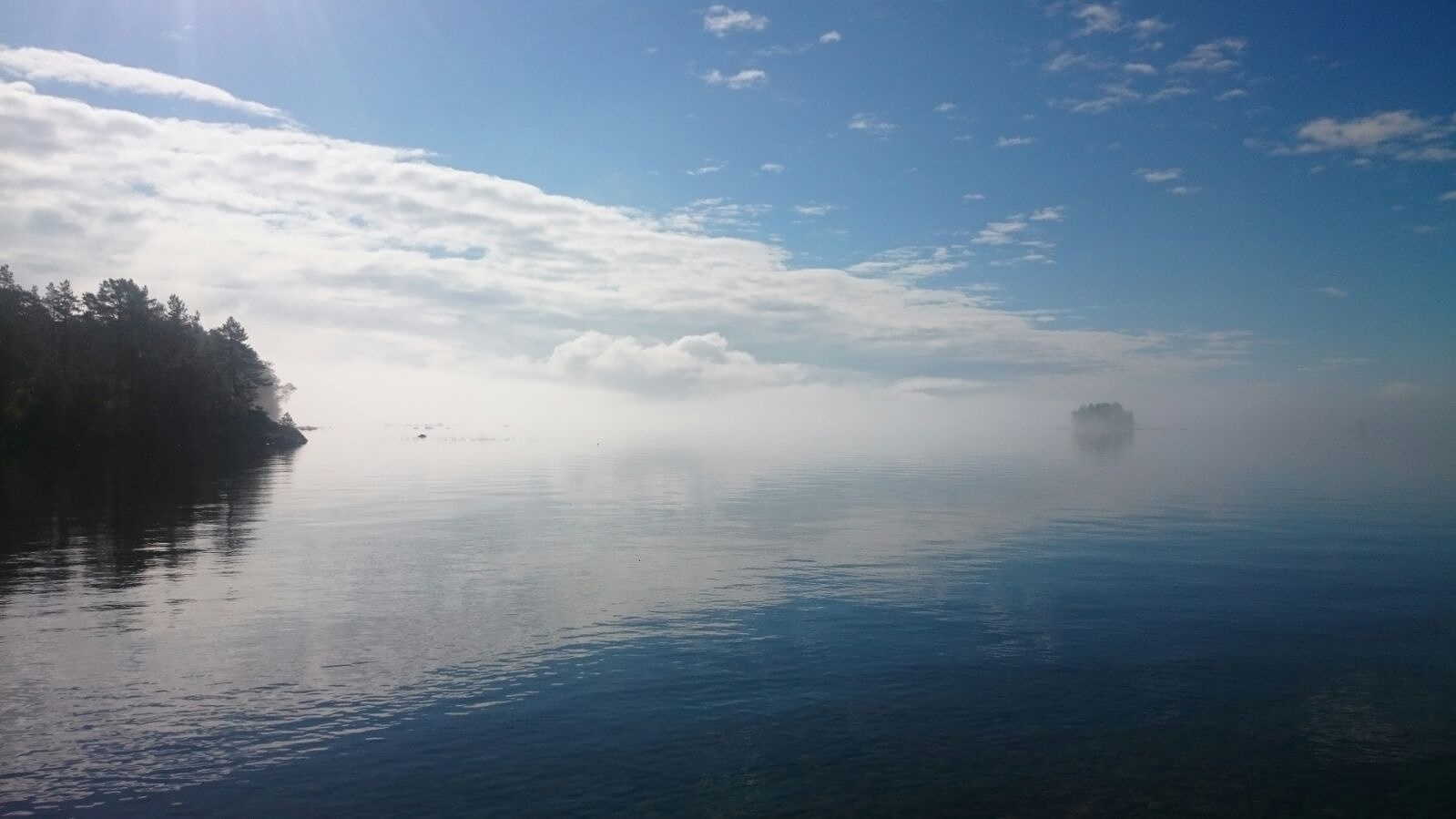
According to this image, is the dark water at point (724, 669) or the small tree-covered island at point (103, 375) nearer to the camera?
the dark water at point (724, 669)

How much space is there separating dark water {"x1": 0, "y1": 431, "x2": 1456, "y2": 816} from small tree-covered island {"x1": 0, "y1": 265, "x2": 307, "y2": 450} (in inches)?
3751

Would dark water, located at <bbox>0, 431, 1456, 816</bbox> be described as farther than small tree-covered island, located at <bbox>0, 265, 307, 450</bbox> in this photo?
No

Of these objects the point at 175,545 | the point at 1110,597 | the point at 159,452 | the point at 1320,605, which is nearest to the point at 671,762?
the point at 1110,597

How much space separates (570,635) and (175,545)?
120ft

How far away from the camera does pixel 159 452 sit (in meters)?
166

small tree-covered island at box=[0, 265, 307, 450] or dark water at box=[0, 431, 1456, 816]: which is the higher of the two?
small tree-covered island at box=[0, 265, 307, 450]

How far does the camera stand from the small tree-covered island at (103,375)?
5699 inches

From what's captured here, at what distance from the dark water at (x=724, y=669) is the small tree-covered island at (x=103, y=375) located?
9527cm

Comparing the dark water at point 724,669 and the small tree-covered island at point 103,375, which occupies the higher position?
the small tree-covered island at point 103,375

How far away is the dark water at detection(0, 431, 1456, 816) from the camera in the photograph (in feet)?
71.1

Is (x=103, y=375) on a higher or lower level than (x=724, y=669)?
higher

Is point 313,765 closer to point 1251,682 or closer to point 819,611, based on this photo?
point 819,611

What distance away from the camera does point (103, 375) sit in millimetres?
153750

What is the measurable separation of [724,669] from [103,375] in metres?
164
